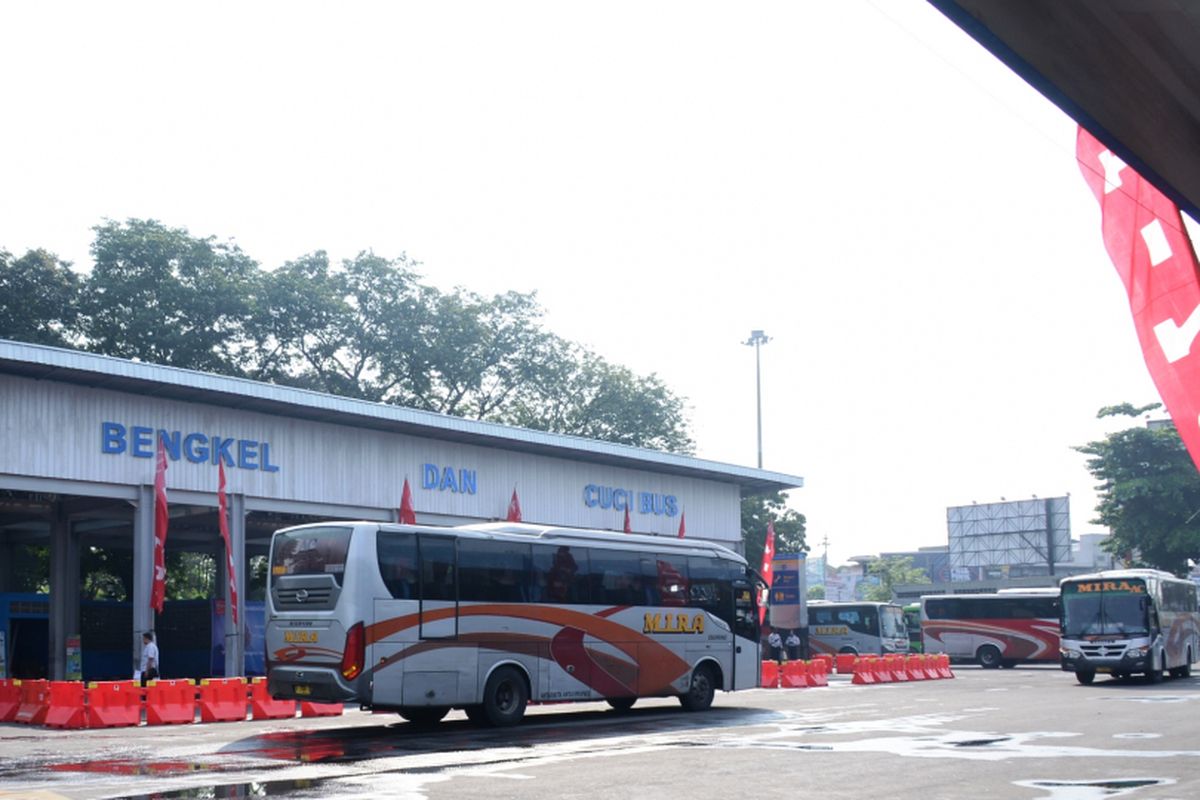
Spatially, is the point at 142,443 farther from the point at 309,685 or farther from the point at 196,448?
the point at 309,685

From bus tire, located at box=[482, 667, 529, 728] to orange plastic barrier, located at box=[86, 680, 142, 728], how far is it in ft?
19.4

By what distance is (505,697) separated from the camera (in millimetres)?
20297

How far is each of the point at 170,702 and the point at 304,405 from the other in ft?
33.5

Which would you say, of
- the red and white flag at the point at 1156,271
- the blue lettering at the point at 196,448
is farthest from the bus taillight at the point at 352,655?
the red and white flag at the point at 1156,271

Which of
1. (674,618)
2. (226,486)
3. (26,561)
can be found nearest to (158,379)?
(226,486)

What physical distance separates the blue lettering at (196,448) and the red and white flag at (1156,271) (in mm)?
24168

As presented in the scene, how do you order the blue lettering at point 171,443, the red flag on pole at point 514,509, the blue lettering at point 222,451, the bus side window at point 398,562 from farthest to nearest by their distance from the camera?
the red flag on pole at point 514,509 < the blue lettering at point 222,451 < the blue lettering at point 171,443 < the bus side window at point 398,562

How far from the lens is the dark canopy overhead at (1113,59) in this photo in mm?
6066

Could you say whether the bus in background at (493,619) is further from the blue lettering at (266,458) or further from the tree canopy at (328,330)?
the tree canopy at (328,330)

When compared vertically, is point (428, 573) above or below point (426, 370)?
below

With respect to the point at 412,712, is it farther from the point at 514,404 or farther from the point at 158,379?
the point at 514,404

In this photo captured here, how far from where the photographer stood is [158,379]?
27.2m

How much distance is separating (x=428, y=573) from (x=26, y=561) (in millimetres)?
37537

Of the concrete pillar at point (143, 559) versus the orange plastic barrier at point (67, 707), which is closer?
the orange plastic barrier at point (67, 707)
